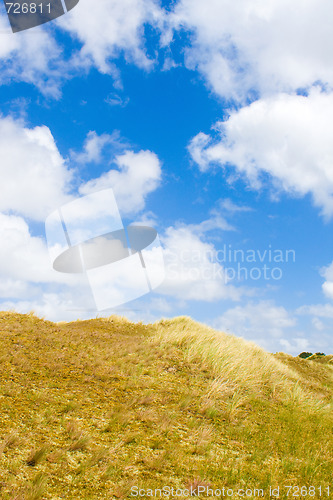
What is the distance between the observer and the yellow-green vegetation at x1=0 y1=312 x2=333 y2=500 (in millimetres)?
6328

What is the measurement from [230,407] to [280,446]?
1.72 meters

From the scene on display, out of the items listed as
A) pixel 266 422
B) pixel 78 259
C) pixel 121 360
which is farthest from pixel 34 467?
pixel 78 259

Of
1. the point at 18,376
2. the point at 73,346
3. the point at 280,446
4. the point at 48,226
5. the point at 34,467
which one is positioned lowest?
the point at 280,446

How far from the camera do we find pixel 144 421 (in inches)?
323

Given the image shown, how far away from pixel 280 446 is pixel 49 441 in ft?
18.3

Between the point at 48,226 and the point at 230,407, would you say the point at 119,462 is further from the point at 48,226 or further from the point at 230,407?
the point at 48,226

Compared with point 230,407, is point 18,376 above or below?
above

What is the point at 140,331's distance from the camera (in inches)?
679

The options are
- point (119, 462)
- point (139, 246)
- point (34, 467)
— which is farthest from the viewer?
point (139, 246)

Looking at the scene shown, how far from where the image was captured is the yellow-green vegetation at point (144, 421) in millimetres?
6328

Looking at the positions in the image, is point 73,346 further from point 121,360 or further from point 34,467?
point 34,467

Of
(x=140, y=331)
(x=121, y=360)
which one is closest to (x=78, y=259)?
(x=140, y=331)

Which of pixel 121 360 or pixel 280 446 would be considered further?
pixel 121 360

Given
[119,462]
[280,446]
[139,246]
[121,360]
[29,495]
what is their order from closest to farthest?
[29,495], [119,462], [280,446], [121,360], [139,246]
